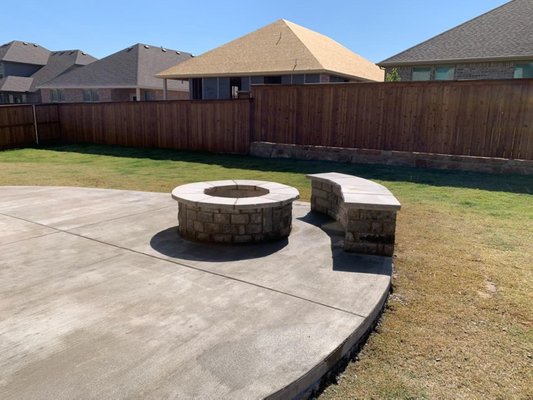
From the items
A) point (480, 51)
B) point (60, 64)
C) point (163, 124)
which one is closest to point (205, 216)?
point (163, 124)

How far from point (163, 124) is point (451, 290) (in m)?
14.1

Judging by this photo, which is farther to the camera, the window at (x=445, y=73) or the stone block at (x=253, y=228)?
the window at (x=445, y=73)

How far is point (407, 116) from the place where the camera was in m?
11.2

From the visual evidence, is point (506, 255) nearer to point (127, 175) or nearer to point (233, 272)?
point (233, 272)

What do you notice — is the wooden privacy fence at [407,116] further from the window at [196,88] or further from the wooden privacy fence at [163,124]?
the window at [196,88]

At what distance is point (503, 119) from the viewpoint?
10188mm

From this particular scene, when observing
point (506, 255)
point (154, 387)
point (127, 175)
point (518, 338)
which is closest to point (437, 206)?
point (506, 255)

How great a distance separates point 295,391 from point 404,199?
20.3ft

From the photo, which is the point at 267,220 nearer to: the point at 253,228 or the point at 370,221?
the point at 253,228

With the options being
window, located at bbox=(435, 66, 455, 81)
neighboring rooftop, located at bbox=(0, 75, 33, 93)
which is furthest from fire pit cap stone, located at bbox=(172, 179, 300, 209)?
neighboring rooftop, located at bbox=(0, 75, 33, 93)

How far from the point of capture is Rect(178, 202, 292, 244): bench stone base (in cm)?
502

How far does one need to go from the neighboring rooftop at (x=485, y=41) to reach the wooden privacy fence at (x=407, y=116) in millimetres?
7764

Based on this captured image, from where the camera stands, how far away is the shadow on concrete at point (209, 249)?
4637 millimetres

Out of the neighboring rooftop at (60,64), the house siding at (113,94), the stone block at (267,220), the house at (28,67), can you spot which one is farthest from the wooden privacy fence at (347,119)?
the house at (28,67)
